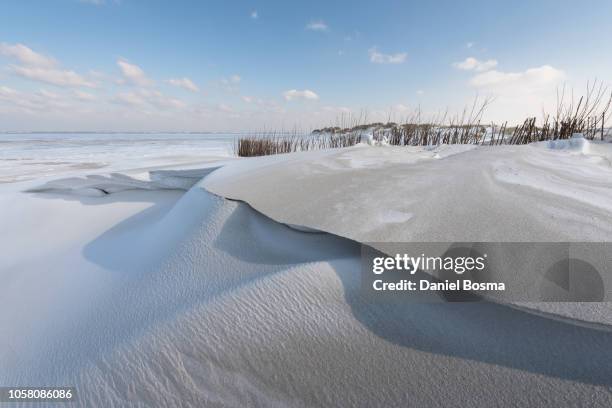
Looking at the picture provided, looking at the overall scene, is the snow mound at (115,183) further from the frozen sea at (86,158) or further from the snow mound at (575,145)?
the snow mound at (575,145)

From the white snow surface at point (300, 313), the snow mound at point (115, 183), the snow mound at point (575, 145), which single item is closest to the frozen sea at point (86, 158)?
the snow mound at point (115, 183)

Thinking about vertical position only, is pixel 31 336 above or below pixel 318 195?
below

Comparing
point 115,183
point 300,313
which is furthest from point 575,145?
point 115,183

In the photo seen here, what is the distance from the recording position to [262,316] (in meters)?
0.62

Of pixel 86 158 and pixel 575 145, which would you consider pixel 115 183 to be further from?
pixel 86 158

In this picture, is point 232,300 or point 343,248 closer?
point 232,300

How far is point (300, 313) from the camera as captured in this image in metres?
0.63

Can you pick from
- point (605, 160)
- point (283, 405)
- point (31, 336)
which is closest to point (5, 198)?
point (31, 336)

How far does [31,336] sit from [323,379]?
32.0 inches

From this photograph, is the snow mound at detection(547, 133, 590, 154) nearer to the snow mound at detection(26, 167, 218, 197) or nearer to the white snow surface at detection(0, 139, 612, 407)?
the white snow surface at detection(0, 139, 612, 407)

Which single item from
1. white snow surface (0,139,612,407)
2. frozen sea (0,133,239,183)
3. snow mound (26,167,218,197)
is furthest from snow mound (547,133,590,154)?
frozen sea (0,133,239,183)

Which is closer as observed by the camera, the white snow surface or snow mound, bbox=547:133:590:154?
the white snow surface

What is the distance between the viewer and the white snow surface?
0.51 meters

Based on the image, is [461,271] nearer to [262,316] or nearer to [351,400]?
[351,400]
